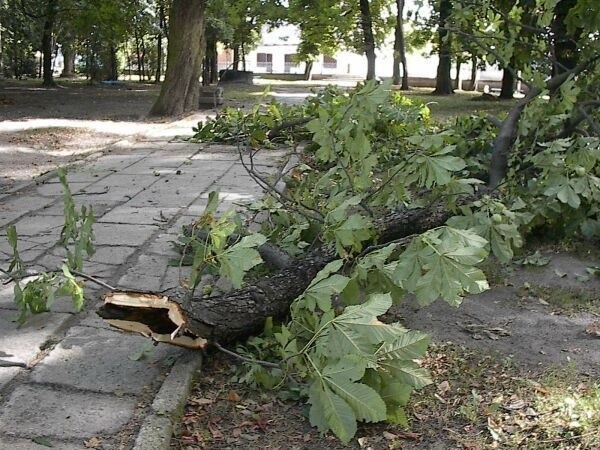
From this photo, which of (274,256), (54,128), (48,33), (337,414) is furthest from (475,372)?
(48,33)

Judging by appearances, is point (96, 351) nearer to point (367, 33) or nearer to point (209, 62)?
point (367, 33)

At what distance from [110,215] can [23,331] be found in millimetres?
2472

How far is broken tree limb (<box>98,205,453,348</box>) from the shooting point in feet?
9.10

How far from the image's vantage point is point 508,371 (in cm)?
320

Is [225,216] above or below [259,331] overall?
above

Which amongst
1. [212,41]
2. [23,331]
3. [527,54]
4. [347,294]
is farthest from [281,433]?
[212,41]

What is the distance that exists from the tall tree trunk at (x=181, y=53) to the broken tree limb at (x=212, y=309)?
10.8 m

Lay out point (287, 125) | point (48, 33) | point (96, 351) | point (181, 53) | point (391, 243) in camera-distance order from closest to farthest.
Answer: point (391, 243) < point (96, 351) < point (287, 125) < point (181, 53) < point (48, 33)

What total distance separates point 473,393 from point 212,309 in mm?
1190

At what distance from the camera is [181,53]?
13.5 metres

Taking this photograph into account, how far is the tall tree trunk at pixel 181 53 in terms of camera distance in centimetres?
1351

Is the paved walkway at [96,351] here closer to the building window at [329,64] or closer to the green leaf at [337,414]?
the green leaf at [337,414]

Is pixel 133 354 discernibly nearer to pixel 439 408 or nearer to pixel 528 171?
pixel 439 408

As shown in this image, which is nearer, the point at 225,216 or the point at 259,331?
the point at 225,216
